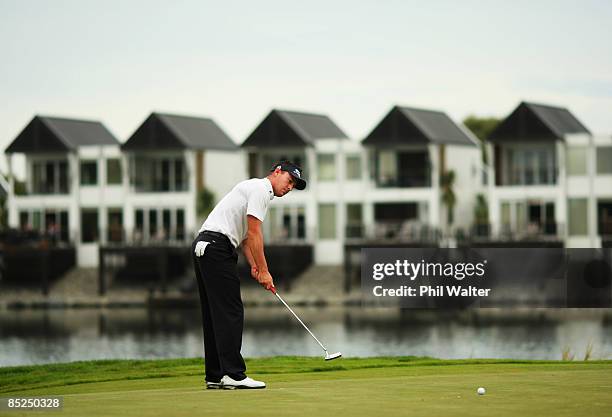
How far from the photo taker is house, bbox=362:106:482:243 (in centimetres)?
6875

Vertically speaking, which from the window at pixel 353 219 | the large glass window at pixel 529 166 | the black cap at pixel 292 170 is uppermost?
the large glass window at pixel 529 166

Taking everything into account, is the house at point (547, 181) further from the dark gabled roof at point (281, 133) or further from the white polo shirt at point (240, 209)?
the white polo shirt at point (240, 209)

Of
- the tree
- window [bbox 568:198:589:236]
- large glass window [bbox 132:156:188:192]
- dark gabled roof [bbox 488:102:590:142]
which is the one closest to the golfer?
window [bbox 568:198:589:236]

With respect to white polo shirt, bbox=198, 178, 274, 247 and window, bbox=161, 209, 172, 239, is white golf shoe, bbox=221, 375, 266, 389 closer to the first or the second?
white polo shirt, bbox=198, 178, 274, 247

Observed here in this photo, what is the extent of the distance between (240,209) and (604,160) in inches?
2186

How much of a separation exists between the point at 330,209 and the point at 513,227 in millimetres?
10083

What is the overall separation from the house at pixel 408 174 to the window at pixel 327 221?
6.20 ft

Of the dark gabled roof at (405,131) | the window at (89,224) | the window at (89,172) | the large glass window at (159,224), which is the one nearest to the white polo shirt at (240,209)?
the dark gabled roof at (405,131)

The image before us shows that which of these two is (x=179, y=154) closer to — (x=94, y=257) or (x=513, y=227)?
(x=94, y=257)

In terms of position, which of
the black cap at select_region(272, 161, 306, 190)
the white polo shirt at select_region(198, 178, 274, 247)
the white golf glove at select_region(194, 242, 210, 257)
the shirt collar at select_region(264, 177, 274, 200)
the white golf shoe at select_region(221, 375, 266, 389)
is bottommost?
the white golf shoe at select_region(221, 375, 266, 389)

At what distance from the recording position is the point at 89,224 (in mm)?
75188

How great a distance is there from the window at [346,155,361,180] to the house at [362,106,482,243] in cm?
74

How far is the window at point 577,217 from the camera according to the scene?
214ft

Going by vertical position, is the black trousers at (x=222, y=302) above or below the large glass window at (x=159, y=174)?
below
